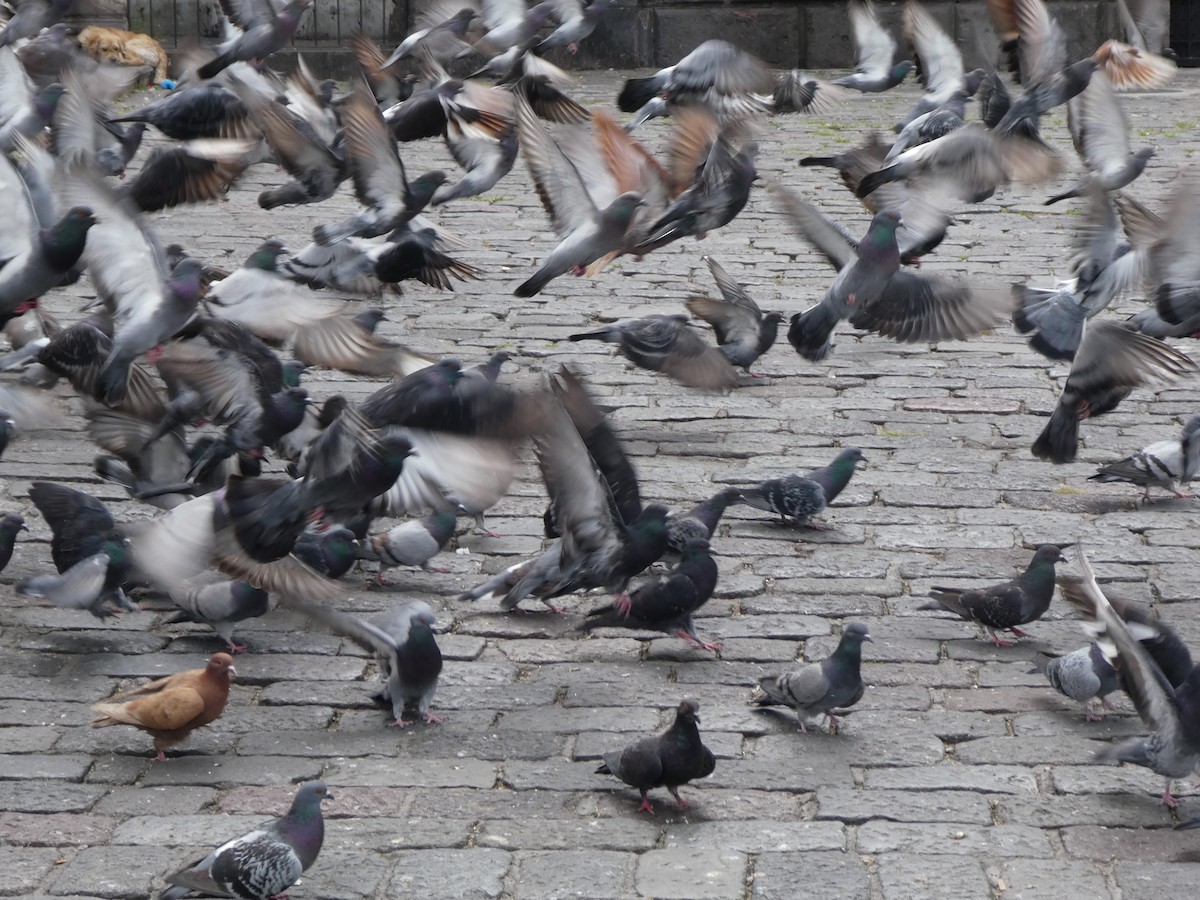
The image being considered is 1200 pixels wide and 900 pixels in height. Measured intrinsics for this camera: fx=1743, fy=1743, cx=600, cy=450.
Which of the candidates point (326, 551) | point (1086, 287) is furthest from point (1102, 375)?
point (326, 551)

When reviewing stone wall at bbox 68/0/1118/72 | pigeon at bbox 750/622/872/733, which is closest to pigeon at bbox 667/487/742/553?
pigeon at bbox 750/622/872/733

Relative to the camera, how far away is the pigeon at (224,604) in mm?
5230

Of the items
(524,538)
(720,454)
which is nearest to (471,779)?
(524,538)

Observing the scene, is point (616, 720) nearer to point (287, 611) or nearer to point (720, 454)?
point (287, 611)

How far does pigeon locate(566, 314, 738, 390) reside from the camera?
7719 mm

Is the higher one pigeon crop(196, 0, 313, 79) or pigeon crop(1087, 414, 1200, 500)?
pigeon crop(1087, 414, 1200, 500)

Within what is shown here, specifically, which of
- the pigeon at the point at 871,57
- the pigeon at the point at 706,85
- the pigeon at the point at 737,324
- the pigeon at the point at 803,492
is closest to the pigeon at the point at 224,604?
the pigeon at the point at 803,492

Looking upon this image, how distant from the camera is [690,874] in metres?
3.96

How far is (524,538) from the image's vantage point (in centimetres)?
634

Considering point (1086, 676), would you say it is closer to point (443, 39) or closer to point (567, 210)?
point (567, 210)

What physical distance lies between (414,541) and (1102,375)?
9.15 ft

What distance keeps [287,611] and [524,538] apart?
3.29ft

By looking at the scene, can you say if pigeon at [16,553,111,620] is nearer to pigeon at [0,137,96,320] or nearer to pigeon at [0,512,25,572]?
pigeon at [0,512,25,572]

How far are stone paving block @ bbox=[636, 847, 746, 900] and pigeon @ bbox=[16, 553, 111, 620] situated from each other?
2105 mm
